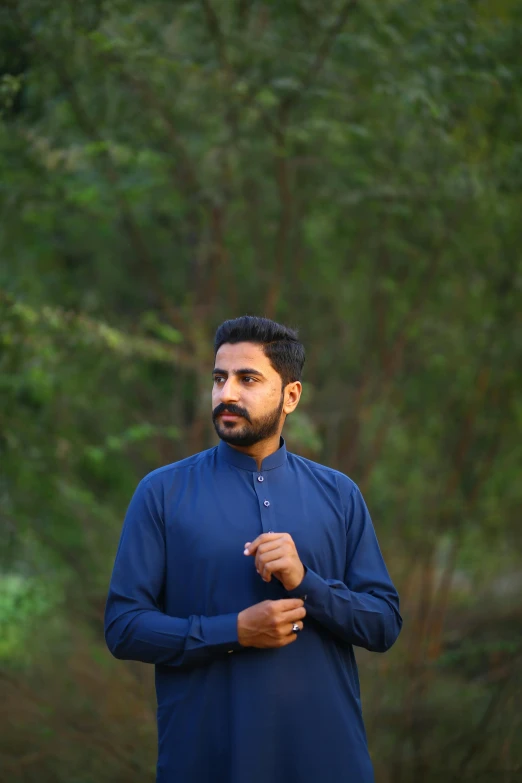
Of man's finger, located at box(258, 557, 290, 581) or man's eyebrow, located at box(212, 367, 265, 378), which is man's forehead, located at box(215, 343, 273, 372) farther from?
man's finger, located at box(258, 557, 290, 581)

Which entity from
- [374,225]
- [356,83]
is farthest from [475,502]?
[356,83]

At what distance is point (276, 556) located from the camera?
6.96 feet

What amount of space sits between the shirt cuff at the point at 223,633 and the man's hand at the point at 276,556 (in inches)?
5.1

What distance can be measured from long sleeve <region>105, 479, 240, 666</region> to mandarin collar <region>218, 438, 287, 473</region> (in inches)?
9.0

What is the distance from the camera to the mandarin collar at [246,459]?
2.44 meters

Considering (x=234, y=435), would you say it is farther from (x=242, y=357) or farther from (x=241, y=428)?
(x=242, y=357)

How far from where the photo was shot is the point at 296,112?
22.2 ft

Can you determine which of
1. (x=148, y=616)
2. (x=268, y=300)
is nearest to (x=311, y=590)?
(x=148, y=616)

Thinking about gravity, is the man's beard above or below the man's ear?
below

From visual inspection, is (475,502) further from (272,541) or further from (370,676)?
(272,541)

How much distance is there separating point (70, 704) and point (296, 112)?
14.0ft

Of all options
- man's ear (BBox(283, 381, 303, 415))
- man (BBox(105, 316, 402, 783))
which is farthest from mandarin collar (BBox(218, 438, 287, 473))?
man's ear (BBox(283, 381, 303, 415))

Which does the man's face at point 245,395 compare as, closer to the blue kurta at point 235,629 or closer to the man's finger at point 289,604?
the blue kurta at point 235,629

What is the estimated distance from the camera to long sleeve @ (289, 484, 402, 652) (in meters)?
2.21
